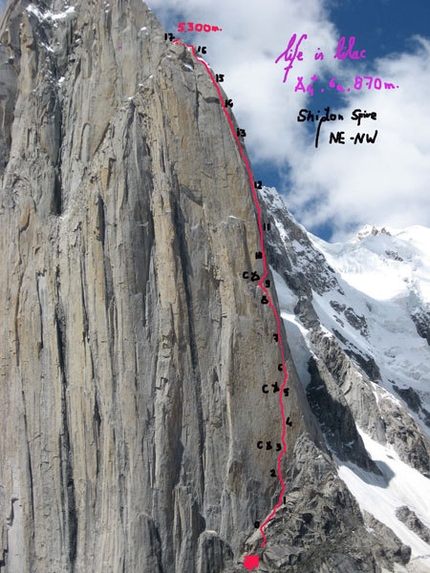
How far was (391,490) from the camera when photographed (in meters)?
67.5

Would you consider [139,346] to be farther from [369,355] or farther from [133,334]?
[369,355]

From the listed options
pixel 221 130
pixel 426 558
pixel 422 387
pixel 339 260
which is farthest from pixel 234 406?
pixel 339 260

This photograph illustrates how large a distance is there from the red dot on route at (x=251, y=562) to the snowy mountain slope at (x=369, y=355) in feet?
41.3

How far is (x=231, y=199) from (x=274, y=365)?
960 cm

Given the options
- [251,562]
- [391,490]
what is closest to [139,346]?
[251,562]

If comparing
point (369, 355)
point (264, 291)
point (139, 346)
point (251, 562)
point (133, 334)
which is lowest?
point (251, 562)

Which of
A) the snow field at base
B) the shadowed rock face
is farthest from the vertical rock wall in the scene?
the snow field at base

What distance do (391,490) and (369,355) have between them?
3162 centimetres

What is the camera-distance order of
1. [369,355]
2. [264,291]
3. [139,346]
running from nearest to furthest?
[139,346], [264,291], [369,355]

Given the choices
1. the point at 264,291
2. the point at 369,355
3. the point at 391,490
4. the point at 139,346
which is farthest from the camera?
the point at 369,355

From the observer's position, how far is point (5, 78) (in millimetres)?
54781

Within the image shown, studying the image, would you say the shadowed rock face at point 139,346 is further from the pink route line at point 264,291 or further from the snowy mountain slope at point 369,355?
the snowy mountain slope at point 369,355

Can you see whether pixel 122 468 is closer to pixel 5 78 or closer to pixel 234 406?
pixel 234 406

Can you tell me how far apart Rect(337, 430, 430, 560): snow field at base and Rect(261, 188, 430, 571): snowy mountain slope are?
Result: 11cm
